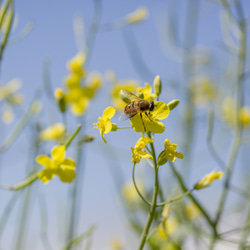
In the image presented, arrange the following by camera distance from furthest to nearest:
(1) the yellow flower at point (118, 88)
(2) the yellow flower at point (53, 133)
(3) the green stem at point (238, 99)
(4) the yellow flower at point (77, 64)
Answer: (1) the yellow flower at point (118, 88) < (4) the yellow flower at point (77, 64) < (2) the yellow flower at point (53, 133) < (3) the green stem at point (238, 99)

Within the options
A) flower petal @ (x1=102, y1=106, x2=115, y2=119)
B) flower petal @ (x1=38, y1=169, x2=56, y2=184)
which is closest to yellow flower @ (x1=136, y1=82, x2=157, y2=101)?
flower petal @ (x1=102, y1=106, x2=115, y2=119)

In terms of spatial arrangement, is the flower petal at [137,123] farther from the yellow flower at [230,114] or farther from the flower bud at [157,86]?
the yellow flower at [230,114]

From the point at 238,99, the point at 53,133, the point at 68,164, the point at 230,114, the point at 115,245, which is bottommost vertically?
the point at 115,245

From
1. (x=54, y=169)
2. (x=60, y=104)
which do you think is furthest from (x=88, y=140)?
(x=60, y=104)

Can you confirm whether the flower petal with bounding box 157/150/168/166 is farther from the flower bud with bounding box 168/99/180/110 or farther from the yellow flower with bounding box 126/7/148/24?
the yellow flower with bounding box 126/7/148/24

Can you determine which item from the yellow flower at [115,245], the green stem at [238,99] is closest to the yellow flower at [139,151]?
the green stem at [238,99]

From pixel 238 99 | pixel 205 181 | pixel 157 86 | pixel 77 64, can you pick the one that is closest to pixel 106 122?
pixel 157 86

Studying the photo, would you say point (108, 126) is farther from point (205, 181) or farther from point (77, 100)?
point (77, 100)
